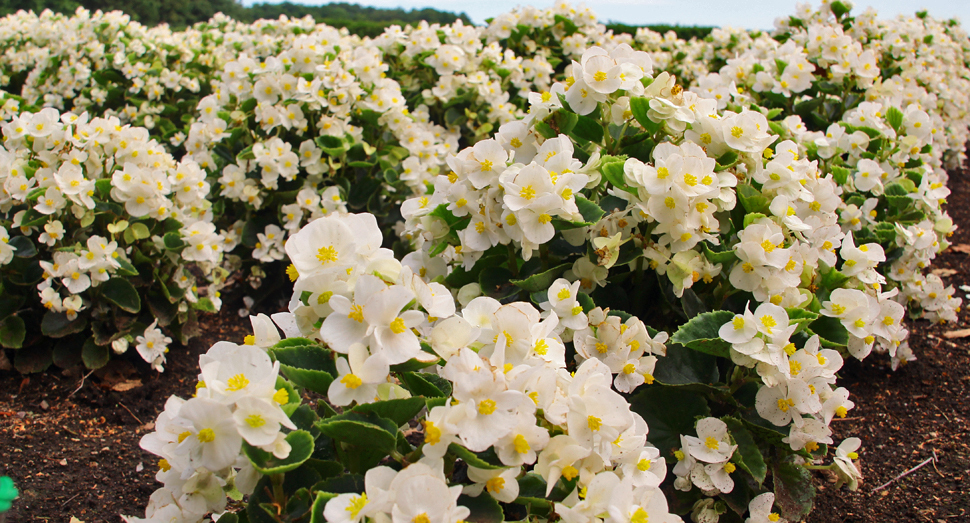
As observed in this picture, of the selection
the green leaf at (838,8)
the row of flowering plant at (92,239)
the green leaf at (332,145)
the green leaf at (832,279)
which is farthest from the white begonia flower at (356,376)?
the green leaf at (838,8)

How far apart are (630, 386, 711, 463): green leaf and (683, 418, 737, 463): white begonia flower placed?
0.24 ft

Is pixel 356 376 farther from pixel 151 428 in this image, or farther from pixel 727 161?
pixel 151 428

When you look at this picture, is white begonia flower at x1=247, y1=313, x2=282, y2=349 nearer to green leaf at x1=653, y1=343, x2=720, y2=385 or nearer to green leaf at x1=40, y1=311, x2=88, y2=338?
green leaf at x1=653, y1=343, x2=720, y2=385

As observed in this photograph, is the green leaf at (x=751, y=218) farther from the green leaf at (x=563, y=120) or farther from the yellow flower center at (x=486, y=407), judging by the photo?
the yellow flower center at (x=486, y=407)

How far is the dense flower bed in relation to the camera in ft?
3.39

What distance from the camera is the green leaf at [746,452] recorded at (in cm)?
154

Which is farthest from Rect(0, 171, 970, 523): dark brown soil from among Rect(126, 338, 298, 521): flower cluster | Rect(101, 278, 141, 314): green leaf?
Rect(126, 338, 298, 521): flower cluster

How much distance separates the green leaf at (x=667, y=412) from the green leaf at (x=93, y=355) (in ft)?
7.21

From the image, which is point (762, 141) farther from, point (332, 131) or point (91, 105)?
point (91, 105)

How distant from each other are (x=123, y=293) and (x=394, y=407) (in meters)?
2.07

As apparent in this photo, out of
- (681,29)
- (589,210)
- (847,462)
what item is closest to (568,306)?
(589,210)

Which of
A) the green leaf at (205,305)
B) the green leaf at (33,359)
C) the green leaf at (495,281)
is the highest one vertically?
the green leaf at (495,281)

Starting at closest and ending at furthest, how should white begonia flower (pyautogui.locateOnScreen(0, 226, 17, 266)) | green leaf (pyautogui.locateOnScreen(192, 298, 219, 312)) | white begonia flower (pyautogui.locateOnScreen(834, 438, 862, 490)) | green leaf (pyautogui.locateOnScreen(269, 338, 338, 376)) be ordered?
green leaf (pyautogui.locateOnScreen(269, 338, 338, 376)) < white begonia flower (pyautogui.locateOnScreen(834, 438, 862, 490)) < white begonia flower (pyautogui.locateOnScreen(0, 226, 17, 266)) < green leaf (pyautogui.locateOnScreen(192, 298, 219, 312))

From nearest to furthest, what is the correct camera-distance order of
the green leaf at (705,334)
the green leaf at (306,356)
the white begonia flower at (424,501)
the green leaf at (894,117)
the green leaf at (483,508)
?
the white begonia flower at (424,501)
the green leaf at (483,508)
the green leaf at (306,356)
the green leaf at (705,334)
the green leaf at (894,117)
